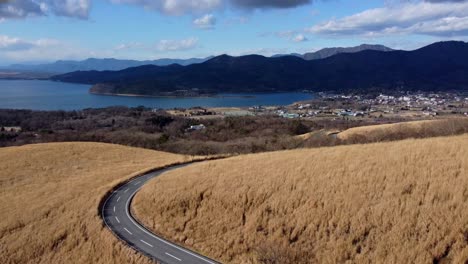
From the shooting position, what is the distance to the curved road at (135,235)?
17.8 meters

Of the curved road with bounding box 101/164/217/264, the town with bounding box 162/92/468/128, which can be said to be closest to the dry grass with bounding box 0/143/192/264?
the curved road with bounding box 101/164/217/264

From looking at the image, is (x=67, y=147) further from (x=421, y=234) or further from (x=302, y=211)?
(x=421, y=234)

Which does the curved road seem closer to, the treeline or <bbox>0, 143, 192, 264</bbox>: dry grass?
<bbox>0, 143, 192, 264</bbox>: dry grass

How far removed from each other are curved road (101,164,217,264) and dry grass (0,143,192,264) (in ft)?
1.88

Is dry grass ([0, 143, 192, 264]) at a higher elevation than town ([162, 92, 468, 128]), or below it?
higher

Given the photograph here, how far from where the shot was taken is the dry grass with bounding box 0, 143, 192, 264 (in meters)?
20.3

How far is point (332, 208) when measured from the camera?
18.2 metres

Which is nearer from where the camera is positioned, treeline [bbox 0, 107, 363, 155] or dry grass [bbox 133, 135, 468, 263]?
dry grass [bbox 133, 135, 468, 263]

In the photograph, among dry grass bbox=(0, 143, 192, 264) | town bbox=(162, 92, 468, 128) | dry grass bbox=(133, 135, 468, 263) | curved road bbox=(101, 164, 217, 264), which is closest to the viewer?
dry grass bbox=(133, 135, 468, 263)

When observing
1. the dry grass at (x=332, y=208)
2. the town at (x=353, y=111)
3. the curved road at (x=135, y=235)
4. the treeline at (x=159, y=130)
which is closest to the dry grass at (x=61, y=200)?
the curved road at (x=135, y=235)

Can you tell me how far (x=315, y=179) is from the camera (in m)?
21.3

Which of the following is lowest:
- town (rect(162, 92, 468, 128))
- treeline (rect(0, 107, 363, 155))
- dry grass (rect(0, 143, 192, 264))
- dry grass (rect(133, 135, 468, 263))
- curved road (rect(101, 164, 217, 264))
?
town (rect(162, 92, 468, 128))

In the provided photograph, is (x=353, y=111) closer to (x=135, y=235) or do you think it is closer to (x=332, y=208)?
(x=332, y=208)

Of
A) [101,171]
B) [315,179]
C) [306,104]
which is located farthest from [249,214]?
[306,104]
